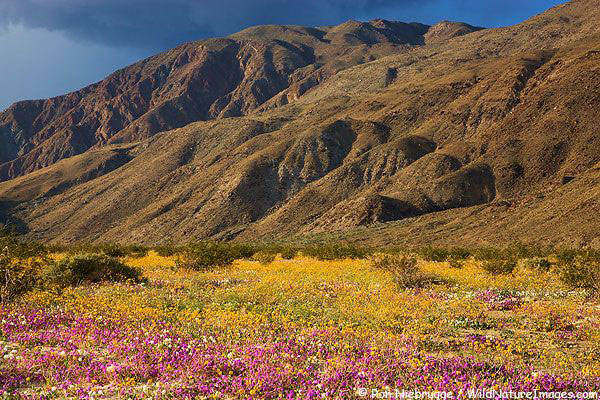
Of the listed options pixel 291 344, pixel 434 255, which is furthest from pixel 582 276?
pixel 434 255

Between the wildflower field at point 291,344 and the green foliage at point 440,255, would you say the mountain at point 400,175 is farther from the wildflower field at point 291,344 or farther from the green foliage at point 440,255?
the wildflower field at point 291,344

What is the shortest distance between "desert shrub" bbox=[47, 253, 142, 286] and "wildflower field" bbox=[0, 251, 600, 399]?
3.86 metres

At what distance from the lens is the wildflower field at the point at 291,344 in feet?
19.3

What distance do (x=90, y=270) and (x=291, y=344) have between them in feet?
43.0

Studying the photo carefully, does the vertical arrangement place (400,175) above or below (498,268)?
above

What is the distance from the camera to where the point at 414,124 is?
439ft

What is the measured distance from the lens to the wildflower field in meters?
5.89

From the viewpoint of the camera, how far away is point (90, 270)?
17.7m

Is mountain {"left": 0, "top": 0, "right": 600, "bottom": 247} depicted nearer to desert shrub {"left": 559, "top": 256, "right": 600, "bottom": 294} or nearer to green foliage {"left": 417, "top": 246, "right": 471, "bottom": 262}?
green foliage {"left": 417, "top": 246, "right": 471, "bottom": 262}

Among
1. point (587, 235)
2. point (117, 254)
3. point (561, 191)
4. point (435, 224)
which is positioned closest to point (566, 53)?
point (561, 191)

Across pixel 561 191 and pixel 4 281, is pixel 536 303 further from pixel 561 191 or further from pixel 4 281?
pixel 561 191

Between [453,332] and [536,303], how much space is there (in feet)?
13.3

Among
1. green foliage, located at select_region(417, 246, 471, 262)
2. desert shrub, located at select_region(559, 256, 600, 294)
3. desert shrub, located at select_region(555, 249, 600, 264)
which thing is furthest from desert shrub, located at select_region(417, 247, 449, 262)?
desert shrub, located at select_region(559, 256, 600, 294)

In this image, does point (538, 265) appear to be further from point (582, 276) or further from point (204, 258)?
point (204, 258)
